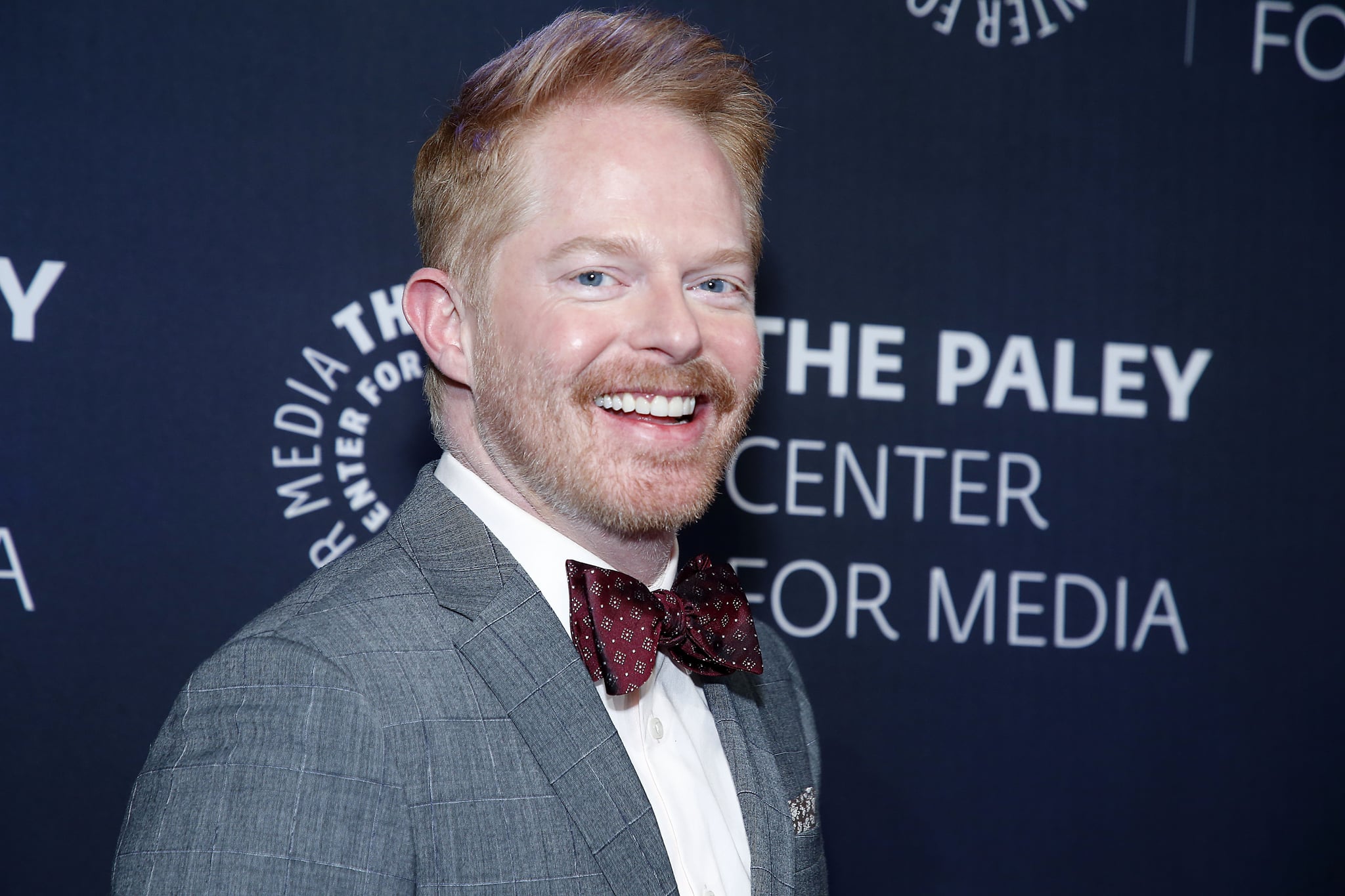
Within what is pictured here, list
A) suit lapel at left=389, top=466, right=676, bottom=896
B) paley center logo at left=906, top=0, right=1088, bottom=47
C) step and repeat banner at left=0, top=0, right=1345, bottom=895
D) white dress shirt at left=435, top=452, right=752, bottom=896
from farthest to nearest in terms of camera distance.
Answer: paley center logo at left=906, top=0, right=1088, bottom=47 → step and repeat banner at left=0, top=0, right=1345, bottom=895 → white dress shirt at left=435, top=452, right=752, bottom=896 → suit lapel at left=389, top=466, right=676, bottom=896

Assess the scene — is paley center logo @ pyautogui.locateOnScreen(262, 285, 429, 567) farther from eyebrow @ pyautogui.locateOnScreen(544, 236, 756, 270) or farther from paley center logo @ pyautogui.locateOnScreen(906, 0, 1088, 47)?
paley center logo @ pyautogui.locateOnScreen(906, 0, 1088, 47)

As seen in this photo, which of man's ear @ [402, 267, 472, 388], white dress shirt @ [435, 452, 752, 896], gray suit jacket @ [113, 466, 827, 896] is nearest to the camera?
gray suit jacket @ [113, 466, 827, 896]

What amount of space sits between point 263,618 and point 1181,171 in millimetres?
1951

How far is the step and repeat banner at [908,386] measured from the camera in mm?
1904

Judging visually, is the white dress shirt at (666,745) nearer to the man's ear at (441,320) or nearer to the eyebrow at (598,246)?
the man's ear at (441,320)

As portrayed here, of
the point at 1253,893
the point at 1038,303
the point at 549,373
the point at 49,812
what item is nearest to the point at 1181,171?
the point at 1038,303

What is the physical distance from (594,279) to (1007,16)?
54.1 inches

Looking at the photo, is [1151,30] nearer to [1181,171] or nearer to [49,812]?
[1181,171]

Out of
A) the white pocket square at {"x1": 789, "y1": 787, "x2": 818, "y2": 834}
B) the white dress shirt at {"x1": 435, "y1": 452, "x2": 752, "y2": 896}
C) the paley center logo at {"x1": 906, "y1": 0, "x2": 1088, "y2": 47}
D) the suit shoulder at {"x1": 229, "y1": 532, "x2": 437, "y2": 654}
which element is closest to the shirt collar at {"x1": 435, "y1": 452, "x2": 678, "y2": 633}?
the white dress shirt at {"x1": 435, "y1": 452, "x2": 752, "y2": 896}

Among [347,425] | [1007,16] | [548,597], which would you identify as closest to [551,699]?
[548,597]

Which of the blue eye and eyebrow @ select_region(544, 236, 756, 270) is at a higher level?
eyebrow @ select_region(544, 236, 756, 270)

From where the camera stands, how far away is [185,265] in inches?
75.9

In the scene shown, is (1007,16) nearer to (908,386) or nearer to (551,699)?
(908,386)

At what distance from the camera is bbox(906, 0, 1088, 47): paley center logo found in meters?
2.20
